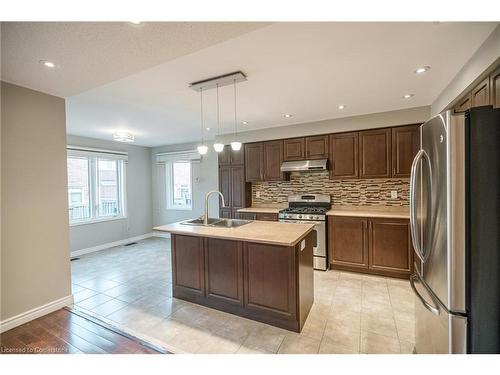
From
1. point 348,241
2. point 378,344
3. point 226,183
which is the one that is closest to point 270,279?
point 378,344

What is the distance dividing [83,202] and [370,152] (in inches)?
230

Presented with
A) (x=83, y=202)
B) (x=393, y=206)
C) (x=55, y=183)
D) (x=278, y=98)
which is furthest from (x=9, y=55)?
(x=393, y=206)

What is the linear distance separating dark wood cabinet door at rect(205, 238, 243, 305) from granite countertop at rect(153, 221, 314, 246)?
0.13m

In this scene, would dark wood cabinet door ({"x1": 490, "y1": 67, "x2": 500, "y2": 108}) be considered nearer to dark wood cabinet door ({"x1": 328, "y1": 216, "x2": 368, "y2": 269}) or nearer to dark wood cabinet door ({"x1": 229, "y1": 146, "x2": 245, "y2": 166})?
dark wood cabinet door ({"x1": 328, "y1": 216, "x2": 368, "y2": 269})

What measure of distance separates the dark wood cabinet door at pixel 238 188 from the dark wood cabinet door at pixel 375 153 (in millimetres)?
2203

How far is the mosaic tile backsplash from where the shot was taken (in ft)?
12.6

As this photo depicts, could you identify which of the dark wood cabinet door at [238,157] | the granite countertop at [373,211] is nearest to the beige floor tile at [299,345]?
the granite countertop at [373,211]

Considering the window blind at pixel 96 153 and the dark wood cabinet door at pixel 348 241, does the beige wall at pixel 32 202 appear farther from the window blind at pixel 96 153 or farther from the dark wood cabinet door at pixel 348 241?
the dark wood cabinet door at pixel 348 241

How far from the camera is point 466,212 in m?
1.19

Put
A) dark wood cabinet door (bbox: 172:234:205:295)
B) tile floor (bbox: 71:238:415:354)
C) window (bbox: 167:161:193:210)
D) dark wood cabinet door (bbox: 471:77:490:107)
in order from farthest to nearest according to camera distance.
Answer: window (bbox: 167:161:193:210)
dark wood cabinet door (bbox: 172:234:205:295)
tile floor (bbox: 71:238:415:354)
dark wood cabinet door (bbox: 471:77:490:107)

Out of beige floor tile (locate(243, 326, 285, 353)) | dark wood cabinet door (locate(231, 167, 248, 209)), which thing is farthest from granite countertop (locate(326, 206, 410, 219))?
beige floor tile (locate(243, 326, 285, 353))

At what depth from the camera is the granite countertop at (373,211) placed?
345 cm
